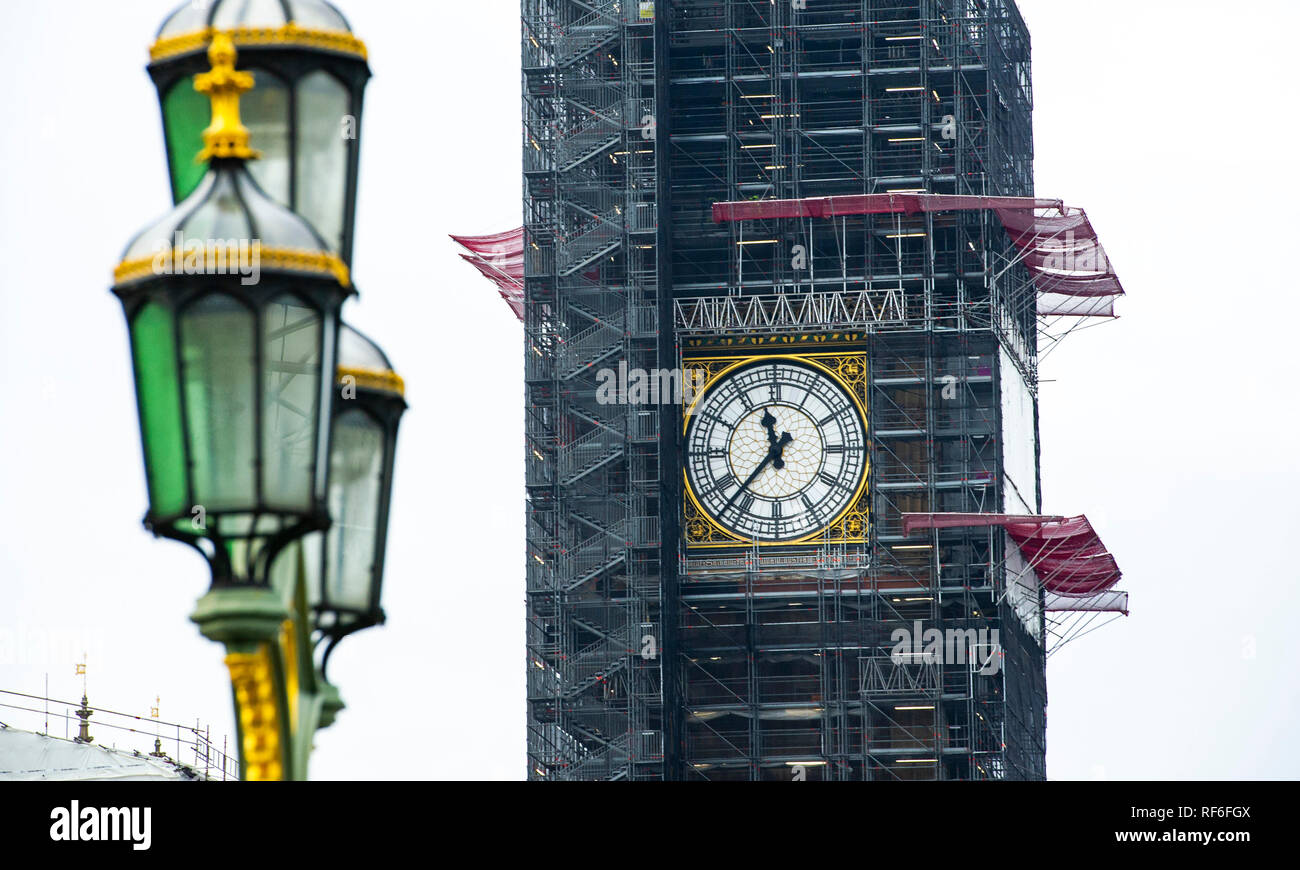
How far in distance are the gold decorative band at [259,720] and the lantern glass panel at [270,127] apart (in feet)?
7.52

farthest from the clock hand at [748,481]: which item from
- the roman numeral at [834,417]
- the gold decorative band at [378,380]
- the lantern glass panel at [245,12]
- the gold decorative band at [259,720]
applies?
the gold decorative band at [259,720]

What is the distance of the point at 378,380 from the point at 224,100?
1.98m

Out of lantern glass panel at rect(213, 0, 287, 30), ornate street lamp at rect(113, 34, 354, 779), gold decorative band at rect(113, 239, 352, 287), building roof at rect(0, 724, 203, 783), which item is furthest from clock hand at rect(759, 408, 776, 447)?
gold decorative band at rect(113, 239, 352, 287)

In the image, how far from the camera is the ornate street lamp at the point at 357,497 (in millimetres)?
13875

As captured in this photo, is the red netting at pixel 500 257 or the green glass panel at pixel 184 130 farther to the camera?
the red netting at pixel 500 257

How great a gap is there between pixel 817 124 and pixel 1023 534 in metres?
10.7

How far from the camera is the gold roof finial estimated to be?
12.0 m

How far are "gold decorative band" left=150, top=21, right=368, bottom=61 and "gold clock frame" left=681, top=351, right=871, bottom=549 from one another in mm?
55426

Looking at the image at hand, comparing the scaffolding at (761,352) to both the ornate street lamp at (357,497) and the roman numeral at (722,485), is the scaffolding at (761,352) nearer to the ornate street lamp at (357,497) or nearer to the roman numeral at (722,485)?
the roman numeral at (722,485)

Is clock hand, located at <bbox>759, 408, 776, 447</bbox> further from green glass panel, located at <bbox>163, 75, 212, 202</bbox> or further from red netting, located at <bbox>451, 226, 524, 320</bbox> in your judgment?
green glass panel, located at <bbox>163, 75, 212, 202</bbox>

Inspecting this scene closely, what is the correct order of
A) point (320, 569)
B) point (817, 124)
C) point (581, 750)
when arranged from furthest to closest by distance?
point (817, 124), point (581, 750), point (320, 569)

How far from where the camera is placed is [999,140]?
236 ft
